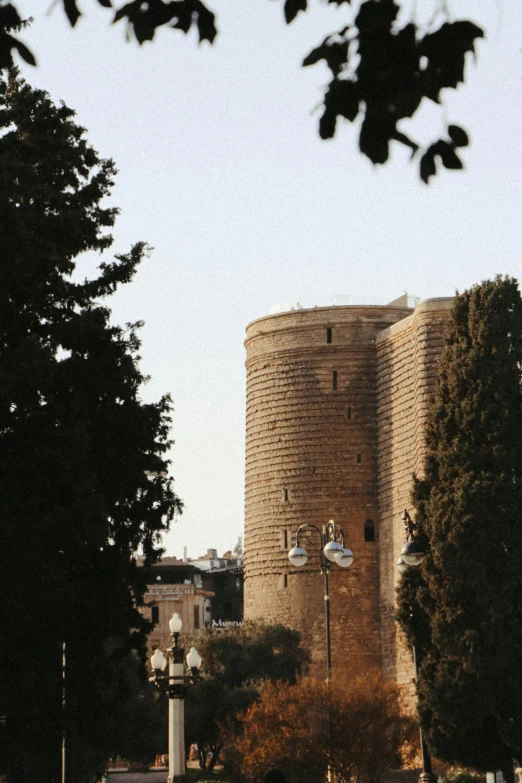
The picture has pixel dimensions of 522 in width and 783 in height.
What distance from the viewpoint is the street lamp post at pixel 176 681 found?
22806 millimetres

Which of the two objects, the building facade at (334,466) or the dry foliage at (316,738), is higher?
the building facade at (334,466)

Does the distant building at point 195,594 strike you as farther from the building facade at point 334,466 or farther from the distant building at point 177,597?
the building facade at point 334,466

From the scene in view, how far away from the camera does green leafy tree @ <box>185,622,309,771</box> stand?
162 ft

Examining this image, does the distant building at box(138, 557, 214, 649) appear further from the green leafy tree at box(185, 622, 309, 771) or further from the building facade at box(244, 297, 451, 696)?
the green leafy tree at box(185, 622, 309, 771)

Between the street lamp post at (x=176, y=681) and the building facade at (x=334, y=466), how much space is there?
107ft

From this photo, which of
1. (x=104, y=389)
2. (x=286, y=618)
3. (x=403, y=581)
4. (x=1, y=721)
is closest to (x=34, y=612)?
(x=1, y=721)

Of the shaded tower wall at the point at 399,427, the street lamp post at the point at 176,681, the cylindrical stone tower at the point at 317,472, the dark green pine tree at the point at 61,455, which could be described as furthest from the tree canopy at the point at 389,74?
the cylindrical stone tower at the point at 317,472

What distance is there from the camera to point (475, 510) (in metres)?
30.4

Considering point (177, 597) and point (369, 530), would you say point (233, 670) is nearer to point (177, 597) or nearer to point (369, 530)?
point (369, 530)

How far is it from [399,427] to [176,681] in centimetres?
3442

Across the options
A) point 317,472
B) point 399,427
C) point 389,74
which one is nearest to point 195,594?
point 317,472

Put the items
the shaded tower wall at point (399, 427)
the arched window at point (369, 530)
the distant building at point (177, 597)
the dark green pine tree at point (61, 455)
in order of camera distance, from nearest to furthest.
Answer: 1. the dark green pine tree at point (61, 455)
2. the shaded tower wall at point (399, 427)
3. the arched window at point (369, 530)
4. the distant building at point (177, 597)

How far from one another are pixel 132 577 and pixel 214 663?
35938 millimetres

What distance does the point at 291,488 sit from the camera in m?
59.0
